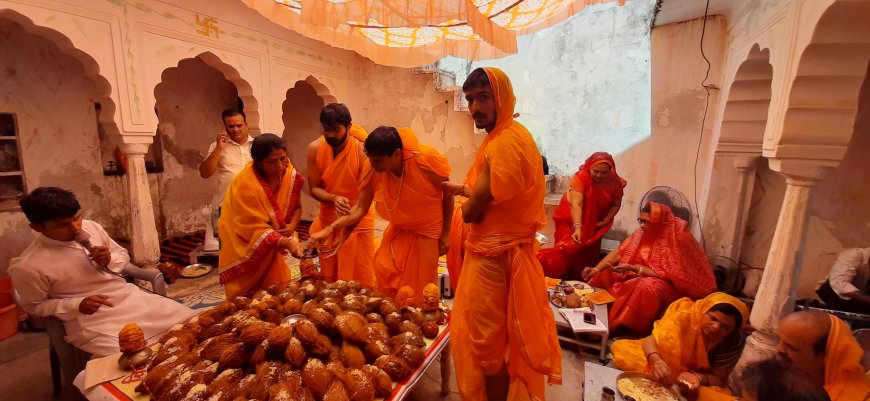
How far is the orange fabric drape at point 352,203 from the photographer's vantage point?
3.06 m

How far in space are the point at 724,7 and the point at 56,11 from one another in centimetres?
733

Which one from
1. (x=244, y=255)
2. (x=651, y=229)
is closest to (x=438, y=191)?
(x=244, y=255)

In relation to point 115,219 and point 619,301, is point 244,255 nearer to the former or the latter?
point 619,301

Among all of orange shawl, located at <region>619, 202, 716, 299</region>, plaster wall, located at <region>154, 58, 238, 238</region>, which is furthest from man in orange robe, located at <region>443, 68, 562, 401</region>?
plaster wall, located at <region>154, 58, 238, 238</region>

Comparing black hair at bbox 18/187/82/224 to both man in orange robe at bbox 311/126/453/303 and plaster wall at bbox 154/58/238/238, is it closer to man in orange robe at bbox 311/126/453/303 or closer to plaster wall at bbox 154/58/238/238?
man in orange robe at bbox 311/126/453/303

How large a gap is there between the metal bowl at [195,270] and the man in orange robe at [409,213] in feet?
10.5

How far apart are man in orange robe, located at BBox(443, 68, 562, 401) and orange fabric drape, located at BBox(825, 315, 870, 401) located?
3.82 ft

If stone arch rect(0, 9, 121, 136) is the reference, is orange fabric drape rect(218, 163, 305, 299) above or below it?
below

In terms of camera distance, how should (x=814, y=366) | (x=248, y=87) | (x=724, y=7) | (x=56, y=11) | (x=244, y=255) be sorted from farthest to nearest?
(x=248, y=87) < (x=724, y=7) < (x=56, y=11) < (x=244, y=255) < (x=814, y=366)

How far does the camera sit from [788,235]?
287 cm

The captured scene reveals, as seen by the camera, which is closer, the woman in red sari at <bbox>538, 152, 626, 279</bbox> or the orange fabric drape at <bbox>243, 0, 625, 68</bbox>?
the orange fabric drape at <bbox>243, 0, 625, 68</bbox>

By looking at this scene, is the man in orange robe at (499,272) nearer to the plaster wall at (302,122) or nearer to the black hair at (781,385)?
the black hair at (781,385)

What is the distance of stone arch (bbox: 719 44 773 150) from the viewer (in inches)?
156

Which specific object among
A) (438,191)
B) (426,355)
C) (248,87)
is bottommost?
(426,355)
